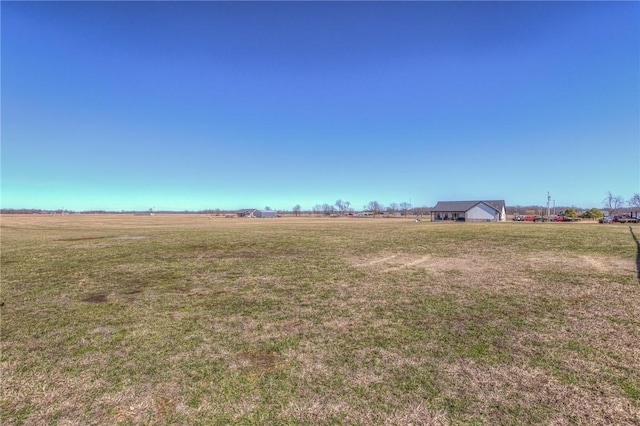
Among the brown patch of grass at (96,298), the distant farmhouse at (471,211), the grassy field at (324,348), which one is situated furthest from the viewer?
the distant farmhouse at (471,211)

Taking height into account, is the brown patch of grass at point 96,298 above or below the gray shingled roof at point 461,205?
below

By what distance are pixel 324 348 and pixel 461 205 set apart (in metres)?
68.0

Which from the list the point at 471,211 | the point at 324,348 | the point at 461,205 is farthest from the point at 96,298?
the point at 461,205

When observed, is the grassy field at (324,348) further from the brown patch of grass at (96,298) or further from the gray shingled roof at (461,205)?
the gray shingled roof at (461,205)

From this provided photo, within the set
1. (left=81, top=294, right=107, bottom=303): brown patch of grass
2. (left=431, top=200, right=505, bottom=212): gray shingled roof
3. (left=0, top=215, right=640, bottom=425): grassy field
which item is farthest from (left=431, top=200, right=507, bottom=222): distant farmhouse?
(left=81, top=294, right=107, bottom=303): brown patch of grass

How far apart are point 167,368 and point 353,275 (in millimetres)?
6402

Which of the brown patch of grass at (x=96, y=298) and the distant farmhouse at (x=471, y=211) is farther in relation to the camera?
the distant farmhouse at (x=471, y=211)

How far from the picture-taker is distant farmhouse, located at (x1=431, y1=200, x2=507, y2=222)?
61062 millimetres

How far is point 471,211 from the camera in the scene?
6259 centimetres

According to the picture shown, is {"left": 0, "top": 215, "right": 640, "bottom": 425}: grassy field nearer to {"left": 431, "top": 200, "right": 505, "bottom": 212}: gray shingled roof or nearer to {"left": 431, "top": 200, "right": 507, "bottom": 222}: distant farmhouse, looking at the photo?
{"left": 431, "top": 200, "right": 507, "bottom": 222}: distant farmhouse

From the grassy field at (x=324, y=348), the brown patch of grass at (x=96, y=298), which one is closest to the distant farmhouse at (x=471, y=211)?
the grassy field at (x=324, y=348)

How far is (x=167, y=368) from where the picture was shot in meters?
3.98

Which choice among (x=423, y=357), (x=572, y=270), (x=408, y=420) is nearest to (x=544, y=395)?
(x=423, y=357)

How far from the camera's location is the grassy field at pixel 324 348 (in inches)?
124
